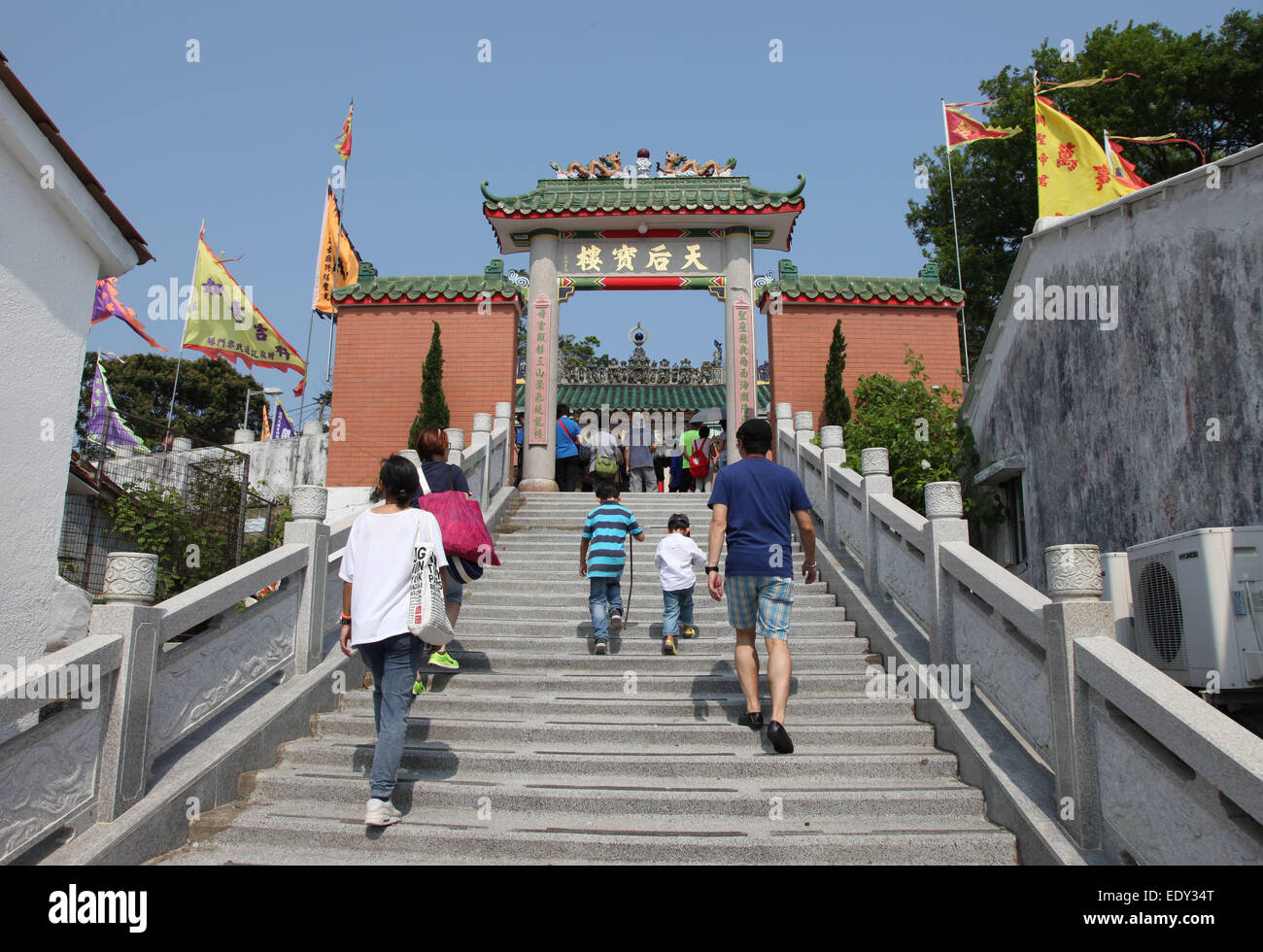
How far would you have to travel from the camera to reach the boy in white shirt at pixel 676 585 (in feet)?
20.4

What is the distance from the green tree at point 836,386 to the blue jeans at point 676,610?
21.1 ft

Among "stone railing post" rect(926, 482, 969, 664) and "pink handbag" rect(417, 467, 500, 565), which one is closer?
"stone railing post" rect(926, 482, 969, 664)

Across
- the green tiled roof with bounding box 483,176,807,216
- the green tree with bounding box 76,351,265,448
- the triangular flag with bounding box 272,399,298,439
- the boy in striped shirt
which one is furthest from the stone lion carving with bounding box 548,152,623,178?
the green tree with bounding box 76,351,265,448

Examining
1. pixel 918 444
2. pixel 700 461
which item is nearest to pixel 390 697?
pixel 918 444

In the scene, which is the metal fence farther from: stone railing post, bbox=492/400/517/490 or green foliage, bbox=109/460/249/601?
stone railing post, bbox=492/400/517/490

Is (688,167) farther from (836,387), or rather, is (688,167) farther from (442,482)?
(442,482)

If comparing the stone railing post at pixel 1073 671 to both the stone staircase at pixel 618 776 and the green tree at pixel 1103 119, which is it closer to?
the stone staircase at pixel 618 776

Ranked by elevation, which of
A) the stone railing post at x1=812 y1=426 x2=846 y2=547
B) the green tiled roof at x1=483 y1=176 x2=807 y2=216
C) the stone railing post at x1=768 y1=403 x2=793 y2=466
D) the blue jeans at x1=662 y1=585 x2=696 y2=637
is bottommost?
the blue jeans at x1=662 y1=585 x2=696 y2=637

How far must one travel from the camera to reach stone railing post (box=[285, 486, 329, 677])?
5.37 m

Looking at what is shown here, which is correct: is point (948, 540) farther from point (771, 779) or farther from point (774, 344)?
point (774, 344)

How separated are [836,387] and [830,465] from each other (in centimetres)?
446

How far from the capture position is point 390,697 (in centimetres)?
395

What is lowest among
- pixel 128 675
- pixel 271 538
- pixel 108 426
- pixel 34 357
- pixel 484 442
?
pixel 128 675

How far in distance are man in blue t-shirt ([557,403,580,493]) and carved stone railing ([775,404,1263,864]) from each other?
7097 millimetres
